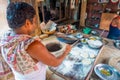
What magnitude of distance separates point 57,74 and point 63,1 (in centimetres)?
151

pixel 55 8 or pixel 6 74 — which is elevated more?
pixel 55 8

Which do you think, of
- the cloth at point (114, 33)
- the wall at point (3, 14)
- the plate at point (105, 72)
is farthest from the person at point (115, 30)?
the wall at point (3, 14)

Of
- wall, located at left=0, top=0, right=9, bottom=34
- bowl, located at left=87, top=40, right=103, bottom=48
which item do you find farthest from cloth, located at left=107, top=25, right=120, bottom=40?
wall, located at left=0, top=0, right=9, bottom=34

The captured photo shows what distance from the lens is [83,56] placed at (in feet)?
3.25

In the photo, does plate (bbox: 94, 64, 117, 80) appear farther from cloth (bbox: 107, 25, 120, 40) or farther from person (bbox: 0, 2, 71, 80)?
cloth (bbox: 107, 25, 120, 40)

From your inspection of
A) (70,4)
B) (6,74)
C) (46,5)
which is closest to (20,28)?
(6,74)

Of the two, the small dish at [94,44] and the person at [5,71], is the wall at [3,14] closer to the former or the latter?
the person at [5,71]

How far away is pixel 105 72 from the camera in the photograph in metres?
0.86

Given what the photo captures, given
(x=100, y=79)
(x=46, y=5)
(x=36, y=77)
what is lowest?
(x=100, y=79)

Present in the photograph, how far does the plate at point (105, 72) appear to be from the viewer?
821 mm

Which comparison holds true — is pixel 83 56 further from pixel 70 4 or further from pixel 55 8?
pixel 70 4

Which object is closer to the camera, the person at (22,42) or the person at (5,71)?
the person at (22,42)

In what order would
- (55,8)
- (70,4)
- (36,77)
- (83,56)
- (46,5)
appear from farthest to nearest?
(70,4) → (55,8) → (46,5) → (83,56) → (36,77)

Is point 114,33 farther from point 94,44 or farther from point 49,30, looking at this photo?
point 49,30
